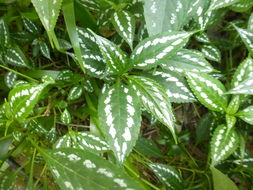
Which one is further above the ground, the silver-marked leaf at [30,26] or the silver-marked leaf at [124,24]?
the silver-marked leaf at [30,26]

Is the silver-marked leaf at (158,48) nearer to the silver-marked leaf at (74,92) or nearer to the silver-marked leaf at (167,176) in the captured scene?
the silver-marked leaf at (74,92)

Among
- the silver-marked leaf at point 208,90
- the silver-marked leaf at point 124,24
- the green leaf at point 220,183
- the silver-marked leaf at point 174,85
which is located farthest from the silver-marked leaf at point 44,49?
the green leaf at point 220,183

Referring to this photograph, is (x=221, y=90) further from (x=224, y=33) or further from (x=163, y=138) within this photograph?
(x=224, y=33)

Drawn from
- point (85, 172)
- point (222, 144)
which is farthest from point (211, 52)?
point (85, 172)

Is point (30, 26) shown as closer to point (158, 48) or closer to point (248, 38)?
point (158, 48)

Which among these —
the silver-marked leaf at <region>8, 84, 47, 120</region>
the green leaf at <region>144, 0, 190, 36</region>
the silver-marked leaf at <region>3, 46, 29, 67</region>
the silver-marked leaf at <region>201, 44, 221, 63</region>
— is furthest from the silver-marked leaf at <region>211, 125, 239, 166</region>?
the silver-marked leaf at <region>3, 46, 29, 67</region>
